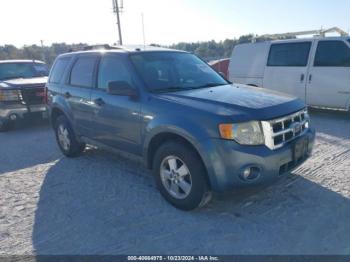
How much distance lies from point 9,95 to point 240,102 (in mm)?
6800

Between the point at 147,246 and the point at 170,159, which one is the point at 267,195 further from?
the point at 147,246

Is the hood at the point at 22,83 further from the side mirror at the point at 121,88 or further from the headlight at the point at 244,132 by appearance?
the headlight at the point at 244,132

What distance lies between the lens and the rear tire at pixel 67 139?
5.72 meters

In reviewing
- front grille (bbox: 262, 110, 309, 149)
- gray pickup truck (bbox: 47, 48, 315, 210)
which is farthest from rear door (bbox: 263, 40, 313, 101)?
front grille (bbox: 262, 110, 309, 149)

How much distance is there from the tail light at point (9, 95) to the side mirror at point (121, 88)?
545 cm

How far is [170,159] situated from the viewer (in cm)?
373

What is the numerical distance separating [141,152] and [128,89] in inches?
31.1

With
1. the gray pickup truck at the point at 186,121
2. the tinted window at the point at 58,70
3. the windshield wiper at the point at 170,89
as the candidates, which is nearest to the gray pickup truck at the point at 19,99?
the tinted window at the point at 58,70

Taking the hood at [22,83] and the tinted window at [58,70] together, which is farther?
the hood at [22,83]

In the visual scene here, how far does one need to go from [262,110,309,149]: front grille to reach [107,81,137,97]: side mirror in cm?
160

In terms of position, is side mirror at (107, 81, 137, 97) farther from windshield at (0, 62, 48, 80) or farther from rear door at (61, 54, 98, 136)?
windshield at (0, 62, 48, 80)

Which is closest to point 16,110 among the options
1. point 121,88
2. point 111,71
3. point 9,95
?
point 9,95

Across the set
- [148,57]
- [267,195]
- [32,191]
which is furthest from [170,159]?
[32,191]

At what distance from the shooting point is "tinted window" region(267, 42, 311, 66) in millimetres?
8297
